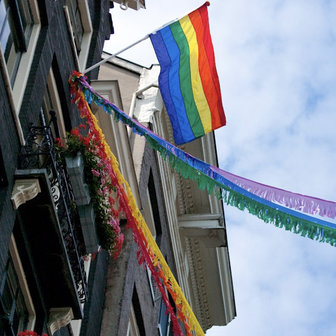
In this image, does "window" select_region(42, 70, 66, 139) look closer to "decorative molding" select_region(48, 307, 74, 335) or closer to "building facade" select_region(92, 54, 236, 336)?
"decorative molding" select_region(48, 307, 74, 335)

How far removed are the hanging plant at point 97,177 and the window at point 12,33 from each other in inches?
57.1

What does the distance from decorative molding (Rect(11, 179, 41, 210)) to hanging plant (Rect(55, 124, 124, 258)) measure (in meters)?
1.72

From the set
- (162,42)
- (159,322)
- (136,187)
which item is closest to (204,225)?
(159,322)

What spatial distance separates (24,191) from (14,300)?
5.91 feet

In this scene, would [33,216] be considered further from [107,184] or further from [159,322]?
[159,322]

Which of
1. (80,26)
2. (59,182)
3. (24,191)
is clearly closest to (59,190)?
(59,182)

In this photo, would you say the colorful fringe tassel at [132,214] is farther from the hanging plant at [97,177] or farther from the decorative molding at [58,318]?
the decorative molding at [58,318]

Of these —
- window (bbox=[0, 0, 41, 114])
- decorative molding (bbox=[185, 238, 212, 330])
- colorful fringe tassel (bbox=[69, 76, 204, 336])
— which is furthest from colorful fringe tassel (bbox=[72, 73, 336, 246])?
decorative molding (bbox=[185, 238, 212, 330])

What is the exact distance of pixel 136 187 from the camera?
21.0m

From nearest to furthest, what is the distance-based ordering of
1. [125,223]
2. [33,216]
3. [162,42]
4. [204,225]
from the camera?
1. [33,216]
2. [162,42]
3. [125,223]
4. [204,225]

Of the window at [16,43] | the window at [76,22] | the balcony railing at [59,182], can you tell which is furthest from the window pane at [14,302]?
the window at [76,22]

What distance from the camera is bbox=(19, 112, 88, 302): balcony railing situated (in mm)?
13024

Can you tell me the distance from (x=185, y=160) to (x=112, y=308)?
15.1ft

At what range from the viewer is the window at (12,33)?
13062 mm
